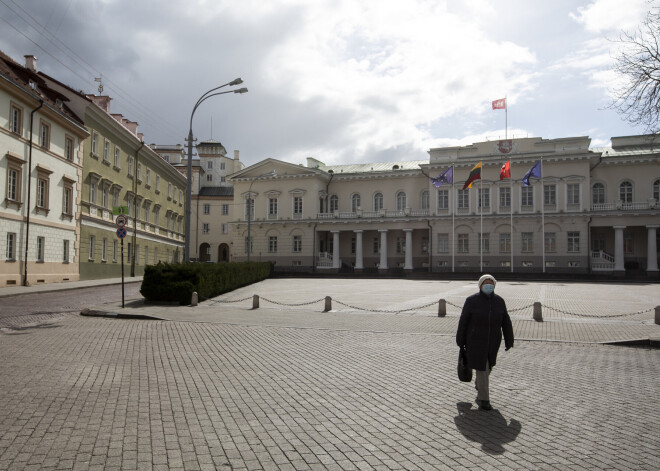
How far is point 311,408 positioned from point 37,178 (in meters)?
27.4

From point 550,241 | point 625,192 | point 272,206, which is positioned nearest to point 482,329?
point 550,241

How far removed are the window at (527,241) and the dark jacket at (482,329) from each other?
4615cm

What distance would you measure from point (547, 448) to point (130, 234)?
40985mm

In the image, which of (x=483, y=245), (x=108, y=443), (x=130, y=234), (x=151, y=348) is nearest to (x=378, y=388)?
(x=108, y=443)

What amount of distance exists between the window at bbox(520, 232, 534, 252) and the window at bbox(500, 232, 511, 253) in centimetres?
112

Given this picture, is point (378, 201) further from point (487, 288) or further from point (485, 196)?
point (487, 288)

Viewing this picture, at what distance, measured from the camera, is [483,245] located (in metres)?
51.9

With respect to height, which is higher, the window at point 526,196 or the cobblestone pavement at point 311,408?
the window at point 526,196

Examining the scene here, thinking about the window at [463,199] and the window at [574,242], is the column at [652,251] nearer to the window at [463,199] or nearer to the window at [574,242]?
the window at [574,242]

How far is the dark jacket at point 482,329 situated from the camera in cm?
680

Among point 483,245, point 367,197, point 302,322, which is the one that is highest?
point 367,197

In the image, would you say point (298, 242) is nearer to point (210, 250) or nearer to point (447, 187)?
point (447, 187)

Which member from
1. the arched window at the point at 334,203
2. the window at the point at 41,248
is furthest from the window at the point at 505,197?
the window at the point at 41,248

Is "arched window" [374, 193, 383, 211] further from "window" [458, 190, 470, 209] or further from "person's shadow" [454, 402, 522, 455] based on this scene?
"person's shadow" [454, 402, 522, 455]
